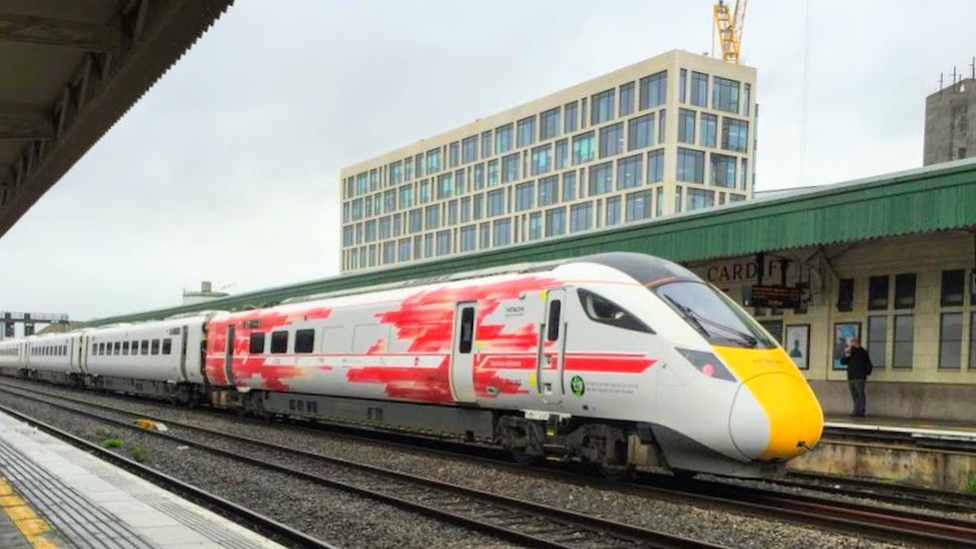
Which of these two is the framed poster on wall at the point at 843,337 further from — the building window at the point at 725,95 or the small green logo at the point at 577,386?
the building window at the point at 725,95

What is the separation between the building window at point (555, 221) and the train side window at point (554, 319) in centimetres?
6586

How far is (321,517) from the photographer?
8.98m

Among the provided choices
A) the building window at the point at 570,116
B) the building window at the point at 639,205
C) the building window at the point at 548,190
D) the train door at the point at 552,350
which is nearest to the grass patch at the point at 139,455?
the train door at the point at 552,350

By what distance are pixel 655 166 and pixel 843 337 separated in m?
53.1

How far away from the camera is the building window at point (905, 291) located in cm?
1622

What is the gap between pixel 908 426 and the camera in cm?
1405

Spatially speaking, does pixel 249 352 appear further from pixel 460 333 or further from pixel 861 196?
pixel 861 196

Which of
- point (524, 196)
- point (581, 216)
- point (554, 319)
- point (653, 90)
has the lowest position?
point (554, 319)

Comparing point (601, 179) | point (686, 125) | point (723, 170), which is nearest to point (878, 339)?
point (686, 125)

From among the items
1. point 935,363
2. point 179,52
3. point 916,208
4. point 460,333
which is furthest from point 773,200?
point 179,52

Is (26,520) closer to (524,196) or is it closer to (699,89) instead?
(699,89)

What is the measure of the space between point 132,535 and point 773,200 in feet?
46.6

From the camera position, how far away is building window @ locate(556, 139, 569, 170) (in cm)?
7712

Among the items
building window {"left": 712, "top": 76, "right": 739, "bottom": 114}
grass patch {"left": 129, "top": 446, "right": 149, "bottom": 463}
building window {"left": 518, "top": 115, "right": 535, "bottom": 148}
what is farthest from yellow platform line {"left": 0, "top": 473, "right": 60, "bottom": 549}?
building window {"left": 518, "top": 115, "right": 535, "bottom": 148}
